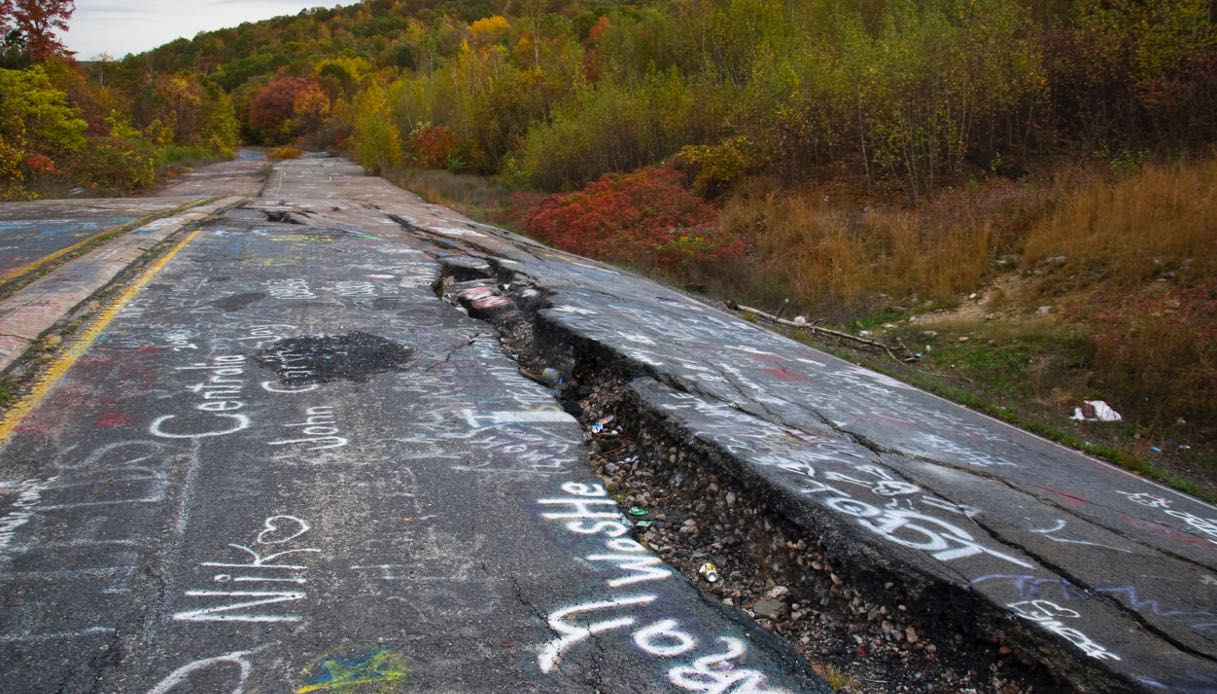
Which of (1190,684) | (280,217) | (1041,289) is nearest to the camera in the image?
(1190,684)

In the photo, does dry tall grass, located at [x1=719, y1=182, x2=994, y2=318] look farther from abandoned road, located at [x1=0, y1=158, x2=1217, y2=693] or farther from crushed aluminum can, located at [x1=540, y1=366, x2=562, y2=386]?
crushed aluminum can, located at [x1=540, y1=366, x2=562, y2=386]

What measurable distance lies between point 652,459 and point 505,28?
7733 centimetres

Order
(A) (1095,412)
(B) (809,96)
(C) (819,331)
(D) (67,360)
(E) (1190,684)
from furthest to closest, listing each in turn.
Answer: (B) (809,96)
(C) (819,331)
(A) (1095,412)
(D) (67,360)
(E) (1190,684)

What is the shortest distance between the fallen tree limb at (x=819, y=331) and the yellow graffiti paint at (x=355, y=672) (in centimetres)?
897

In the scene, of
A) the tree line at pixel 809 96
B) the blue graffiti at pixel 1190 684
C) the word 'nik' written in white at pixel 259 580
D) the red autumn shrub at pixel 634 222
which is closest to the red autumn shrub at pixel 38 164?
the tree line at pixel 809 96

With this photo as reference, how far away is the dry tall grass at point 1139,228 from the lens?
10375mm

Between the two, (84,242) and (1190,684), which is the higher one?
(84,242)

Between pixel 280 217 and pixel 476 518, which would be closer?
pixel 476 518

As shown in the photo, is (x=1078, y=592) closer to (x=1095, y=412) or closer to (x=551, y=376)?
(x=551, y=376)

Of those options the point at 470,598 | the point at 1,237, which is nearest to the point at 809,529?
the point at 470,598

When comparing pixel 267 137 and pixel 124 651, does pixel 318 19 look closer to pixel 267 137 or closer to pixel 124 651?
pixel 267 137

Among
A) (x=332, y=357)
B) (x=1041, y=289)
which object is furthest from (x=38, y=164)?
(x=1041, y=289)

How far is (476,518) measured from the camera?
3.70 m

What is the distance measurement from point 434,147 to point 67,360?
32436 millimetres
